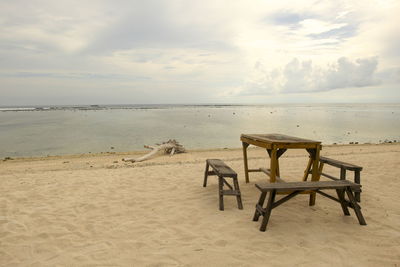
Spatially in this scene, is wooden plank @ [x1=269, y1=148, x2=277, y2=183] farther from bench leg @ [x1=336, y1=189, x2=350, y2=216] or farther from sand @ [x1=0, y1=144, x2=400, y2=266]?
bench leg @ [x1=336, y1=189, x2=350, y2=216]

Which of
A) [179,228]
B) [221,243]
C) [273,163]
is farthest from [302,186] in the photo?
[179,228]

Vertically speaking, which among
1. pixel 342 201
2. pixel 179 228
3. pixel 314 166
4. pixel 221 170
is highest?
pixel 314 166

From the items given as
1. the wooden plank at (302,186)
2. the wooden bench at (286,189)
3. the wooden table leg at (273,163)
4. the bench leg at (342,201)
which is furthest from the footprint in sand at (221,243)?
the bench leg at (342,201)

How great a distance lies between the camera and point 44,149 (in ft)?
58.8

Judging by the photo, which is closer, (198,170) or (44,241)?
(44,241)

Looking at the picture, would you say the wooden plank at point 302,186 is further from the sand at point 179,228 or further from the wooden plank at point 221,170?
the wooden plank at point 221,170

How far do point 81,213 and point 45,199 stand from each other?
139 centimetres

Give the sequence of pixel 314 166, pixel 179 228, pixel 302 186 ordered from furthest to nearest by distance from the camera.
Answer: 1. pixel 314 166
2. pixel 179 228
3. pixel 302 186

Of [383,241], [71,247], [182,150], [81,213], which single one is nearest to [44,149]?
[182,150]

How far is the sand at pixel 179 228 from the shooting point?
3.38 metres

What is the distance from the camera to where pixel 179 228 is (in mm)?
4234

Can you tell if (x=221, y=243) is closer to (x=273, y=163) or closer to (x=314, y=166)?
(x=273, y=163)

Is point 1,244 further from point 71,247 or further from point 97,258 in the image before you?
point 97,258

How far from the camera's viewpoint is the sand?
338 centimetres
